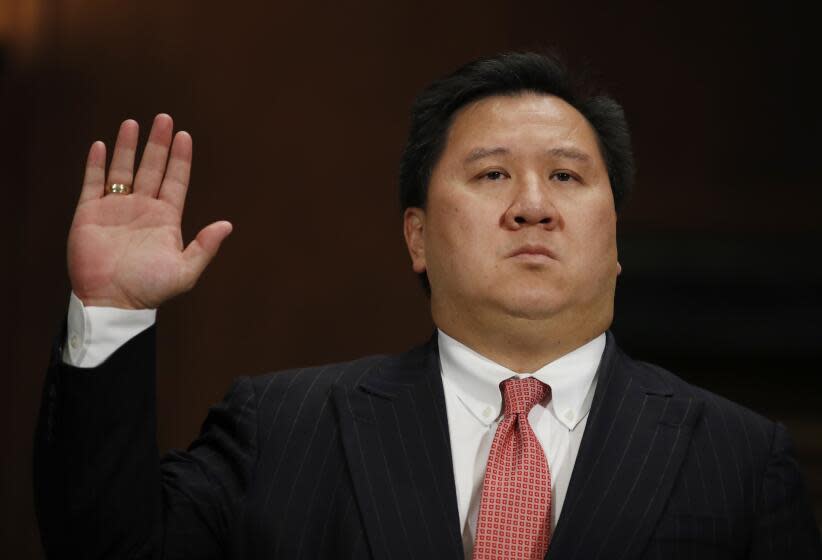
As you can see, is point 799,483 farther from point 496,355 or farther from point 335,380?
point 335,380

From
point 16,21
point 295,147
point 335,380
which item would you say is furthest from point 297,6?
point 335,380

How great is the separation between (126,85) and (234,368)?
1.88 ft

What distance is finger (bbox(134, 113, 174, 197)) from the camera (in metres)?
1.40

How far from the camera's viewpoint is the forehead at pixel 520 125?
1.53 meters

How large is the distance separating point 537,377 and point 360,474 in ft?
0.85

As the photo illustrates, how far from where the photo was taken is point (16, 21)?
2.09 m

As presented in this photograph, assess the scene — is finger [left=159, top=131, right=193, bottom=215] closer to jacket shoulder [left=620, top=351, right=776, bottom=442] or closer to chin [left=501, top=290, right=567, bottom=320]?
chin [left=501, top=290, right=567, bottom=320]

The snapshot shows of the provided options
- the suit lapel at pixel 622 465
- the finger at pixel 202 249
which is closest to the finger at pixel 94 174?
the finger at pixel 202 249

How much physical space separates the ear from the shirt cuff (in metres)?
0.48

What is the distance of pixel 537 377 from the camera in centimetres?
146

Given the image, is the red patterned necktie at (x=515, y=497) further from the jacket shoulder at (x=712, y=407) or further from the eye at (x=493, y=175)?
the eye at (x=493, y=175)

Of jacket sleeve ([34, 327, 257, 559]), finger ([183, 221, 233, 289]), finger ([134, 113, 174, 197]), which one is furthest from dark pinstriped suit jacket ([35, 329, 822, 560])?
finger ([134, 113, 174, 197])

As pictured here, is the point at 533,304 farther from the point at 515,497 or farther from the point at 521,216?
the point at 515,497

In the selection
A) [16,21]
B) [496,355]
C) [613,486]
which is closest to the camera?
[613,486]
